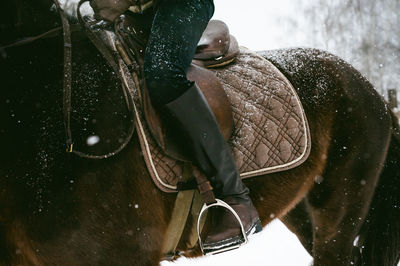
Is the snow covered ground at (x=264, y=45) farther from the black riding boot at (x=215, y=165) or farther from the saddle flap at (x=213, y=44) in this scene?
the saddle flap at (x=213, y=44)

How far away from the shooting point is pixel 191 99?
1546 mm

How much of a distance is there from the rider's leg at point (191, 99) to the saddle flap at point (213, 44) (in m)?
0.31

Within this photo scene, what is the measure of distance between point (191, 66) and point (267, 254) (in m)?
3.33

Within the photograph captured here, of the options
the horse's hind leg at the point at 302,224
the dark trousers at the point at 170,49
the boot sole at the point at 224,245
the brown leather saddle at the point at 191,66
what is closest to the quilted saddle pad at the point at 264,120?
the brown leather saddle at the point at 191,66

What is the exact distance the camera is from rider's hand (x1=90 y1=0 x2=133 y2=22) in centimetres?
155

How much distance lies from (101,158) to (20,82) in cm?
48

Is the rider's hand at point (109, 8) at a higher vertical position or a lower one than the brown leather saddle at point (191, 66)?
higher

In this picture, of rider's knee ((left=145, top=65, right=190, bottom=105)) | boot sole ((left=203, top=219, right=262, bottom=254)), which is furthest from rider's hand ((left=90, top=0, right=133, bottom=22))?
boot sole ((left=203, top=219, right=262, bottom=254))

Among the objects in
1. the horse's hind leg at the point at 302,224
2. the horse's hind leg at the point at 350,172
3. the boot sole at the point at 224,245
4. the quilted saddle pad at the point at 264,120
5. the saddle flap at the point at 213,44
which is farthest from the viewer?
the horse's hind leg at the point at 302,224

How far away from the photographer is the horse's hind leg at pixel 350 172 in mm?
2096

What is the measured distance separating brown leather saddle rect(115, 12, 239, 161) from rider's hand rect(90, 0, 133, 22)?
0.30 ft

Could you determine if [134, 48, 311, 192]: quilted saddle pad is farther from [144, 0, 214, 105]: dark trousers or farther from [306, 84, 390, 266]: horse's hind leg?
[144, 0, 214, 105]: dark trousers

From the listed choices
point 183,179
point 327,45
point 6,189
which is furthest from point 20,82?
point 327,45

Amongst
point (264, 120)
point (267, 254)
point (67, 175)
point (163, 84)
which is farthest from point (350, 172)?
point (267, 254)
